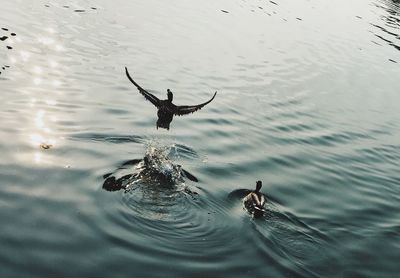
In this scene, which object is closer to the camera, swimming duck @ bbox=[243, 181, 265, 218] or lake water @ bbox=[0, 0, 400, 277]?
lake water @ bbox=[0, 0, 400, 277]

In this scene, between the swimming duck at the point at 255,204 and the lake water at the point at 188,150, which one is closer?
the lake water at the point at 188,150

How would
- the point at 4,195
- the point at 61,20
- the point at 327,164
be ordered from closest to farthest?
the point at 4,195 → the point at 327,164 → the point at 61,20

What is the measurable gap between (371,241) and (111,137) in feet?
31.0

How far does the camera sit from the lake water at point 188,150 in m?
10.7

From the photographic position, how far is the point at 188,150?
660 inches

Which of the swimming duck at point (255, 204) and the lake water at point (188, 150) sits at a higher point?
the swimming duck at point (255, 204)

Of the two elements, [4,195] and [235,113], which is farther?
[235,113]

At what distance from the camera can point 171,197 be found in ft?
42.8

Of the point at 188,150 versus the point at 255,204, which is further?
the point at 188,150

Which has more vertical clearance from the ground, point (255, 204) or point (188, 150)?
point (255, 204)

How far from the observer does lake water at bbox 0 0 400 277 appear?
10695mm

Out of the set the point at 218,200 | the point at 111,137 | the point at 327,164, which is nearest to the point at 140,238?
the point at 218,200

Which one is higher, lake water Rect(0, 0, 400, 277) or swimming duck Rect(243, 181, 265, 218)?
swimming duck Rect(243, 181, 265, 218)

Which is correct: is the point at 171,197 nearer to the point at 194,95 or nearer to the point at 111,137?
the point at 111,137
